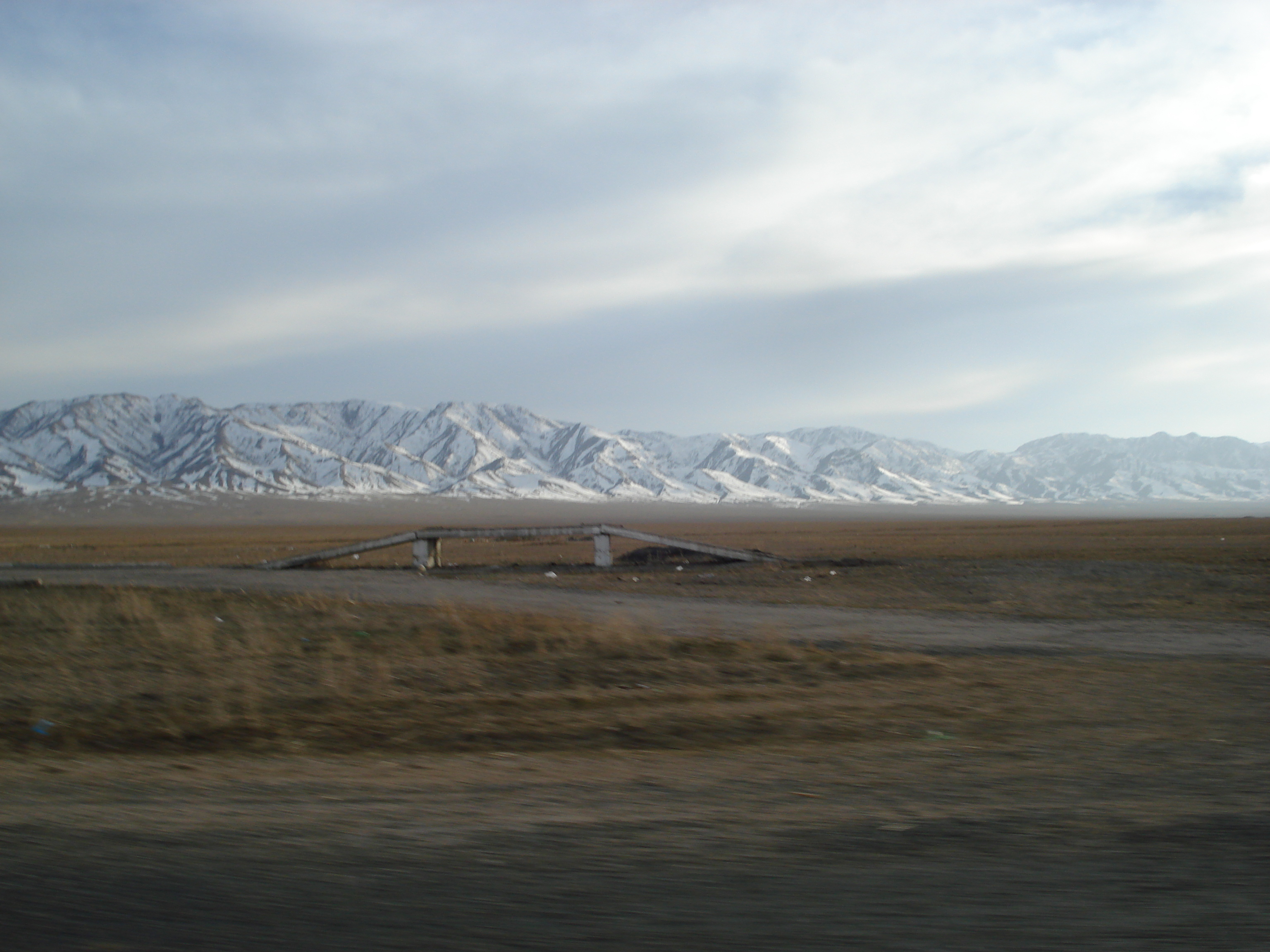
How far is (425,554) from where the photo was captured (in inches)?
1075

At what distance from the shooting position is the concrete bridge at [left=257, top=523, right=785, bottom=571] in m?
26.9

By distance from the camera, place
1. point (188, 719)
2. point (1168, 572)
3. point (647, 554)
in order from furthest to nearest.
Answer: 1. point (647, 554)
2. point (1168, 572)
3. point (188, 719)

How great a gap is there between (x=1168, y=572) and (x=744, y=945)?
2043 cm

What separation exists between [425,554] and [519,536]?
10.3ft

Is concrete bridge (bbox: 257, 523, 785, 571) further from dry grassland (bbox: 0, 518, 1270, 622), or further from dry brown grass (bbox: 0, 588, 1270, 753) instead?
dry brown grass (bbox: 0, 588, 1270, 753)

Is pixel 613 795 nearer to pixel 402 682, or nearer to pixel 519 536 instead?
pixel 402 682

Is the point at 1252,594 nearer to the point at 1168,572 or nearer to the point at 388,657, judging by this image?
the point at 1168,572

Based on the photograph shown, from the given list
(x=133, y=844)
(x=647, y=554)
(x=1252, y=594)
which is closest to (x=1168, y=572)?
(x=1252, y=594)

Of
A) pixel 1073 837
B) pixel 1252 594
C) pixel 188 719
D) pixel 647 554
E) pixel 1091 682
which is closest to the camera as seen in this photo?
pixel 1073 837

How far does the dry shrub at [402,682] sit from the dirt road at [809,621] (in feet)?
4.83

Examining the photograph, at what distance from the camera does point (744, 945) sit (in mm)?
3416

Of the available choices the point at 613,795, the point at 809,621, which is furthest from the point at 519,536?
the point at 613,795

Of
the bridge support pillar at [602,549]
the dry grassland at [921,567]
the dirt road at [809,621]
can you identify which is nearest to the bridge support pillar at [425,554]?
the dry grassland at [921,567]

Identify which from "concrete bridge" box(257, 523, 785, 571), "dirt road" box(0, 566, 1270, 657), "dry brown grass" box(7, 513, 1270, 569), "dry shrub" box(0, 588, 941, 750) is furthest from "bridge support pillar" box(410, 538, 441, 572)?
"dry shrub" box(0, 588, 941, 750)
